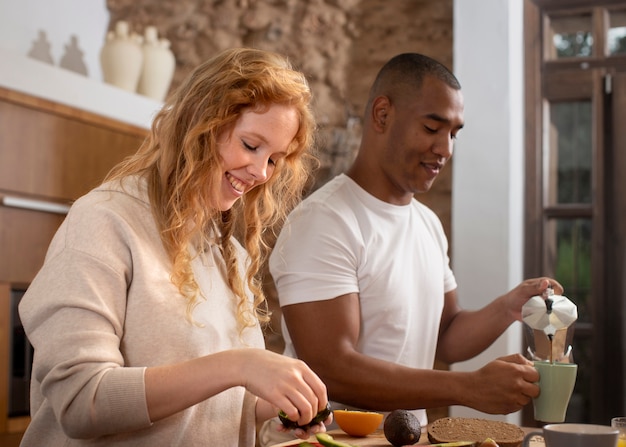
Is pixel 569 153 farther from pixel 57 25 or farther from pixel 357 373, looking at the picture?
pixel 57 25

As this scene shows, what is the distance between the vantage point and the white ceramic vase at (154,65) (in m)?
3.90

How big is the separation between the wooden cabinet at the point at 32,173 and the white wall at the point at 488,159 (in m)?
1.54

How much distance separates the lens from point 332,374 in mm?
1944

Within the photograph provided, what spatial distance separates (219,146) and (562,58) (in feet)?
8.17

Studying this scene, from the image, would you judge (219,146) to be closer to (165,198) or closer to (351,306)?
(165,198)

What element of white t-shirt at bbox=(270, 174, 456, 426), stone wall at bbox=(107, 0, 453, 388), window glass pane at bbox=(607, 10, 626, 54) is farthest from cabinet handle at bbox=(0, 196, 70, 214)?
window glass pane at bbox=(607, 10, 626, 54)

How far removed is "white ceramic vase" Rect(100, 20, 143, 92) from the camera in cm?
381

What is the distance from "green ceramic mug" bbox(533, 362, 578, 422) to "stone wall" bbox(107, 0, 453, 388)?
2212 millimetres

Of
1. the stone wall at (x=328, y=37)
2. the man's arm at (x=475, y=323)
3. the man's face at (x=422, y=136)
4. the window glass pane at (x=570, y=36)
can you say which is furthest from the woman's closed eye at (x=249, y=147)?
the window glass pane at (x=570, y=36)

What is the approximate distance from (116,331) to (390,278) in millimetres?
933

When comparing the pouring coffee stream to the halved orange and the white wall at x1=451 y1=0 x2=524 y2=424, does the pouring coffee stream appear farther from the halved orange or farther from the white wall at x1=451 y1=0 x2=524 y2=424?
the white wall at x1=451 y1=0 x2=524 y2=424

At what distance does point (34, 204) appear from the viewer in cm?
323

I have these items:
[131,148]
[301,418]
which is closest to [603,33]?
[131,148]

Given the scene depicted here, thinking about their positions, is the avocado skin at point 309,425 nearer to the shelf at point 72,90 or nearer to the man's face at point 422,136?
the man's face at point 422,136
